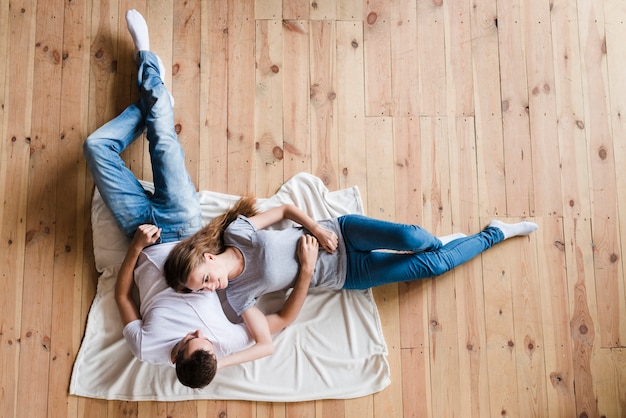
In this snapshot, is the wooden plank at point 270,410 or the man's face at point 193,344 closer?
the man's face at point 193,344

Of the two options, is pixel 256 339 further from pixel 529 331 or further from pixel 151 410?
pixel 529 331

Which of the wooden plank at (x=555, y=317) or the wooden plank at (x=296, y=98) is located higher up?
the wooden plank at (x=296, y=98)

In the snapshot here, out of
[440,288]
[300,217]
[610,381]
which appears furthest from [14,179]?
[610,381]

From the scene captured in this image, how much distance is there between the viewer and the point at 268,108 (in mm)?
1906

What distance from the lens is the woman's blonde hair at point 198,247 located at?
149cm

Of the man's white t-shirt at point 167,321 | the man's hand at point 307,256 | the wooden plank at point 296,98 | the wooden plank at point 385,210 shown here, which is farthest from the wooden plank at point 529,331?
the man's white t-shirt at point 167,321

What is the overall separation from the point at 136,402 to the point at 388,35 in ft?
5.55

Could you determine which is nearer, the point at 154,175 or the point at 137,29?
the point at 154,175

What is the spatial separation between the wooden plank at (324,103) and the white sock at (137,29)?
0.63 metres

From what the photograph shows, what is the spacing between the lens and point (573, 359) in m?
1.86

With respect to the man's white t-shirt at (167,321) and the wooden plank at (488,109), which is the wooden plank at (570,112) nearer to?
the wooden plank at (488,109)

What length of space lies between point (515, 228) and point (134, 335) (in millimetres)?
1434

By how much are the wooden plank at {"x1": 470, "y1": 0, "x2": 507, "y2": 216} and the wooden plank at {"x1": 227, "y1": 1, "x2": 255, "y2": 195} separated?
90cm

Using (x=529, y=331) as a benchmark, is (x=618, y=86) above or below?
above
